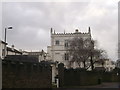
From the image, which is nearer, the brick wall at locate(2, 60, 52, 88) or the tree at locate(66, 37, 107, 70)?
the brick wall at locate(2, 60, 52, 88)

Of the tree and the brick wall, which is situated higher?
the tree

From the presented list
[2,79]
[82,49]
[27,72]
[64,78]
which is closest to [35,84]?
[27,72]

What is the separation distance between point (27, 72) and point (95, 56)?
44625 millimetres

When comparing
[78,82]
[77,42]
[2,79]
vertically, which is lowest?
[78,82]

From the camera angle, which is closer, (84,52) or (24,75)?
(24,75)

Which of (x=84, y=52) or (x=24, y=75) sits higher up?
(x=84, y=52)

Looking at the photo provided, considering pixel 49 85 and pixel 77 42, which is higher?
pixel 77 42

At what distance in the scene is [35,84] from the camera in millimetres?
25766

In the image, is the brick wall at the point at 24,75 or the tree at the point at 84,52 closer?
the brick wall at the point at 24,75

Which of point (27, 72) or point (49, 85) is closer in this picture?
point (27, 72)

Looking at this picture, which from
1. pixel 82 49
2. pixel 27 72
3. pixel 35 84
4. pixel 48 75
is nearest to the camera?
pixel 27 72

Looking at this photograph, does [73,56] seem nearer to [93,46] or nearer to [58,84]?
[93,46]

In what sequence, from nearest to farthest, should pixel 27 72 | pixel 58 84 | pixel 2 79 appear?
pixel 2 79, pixel 27 72, pixel 58 84

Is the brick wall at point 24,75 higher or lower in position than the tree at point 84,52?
lower
